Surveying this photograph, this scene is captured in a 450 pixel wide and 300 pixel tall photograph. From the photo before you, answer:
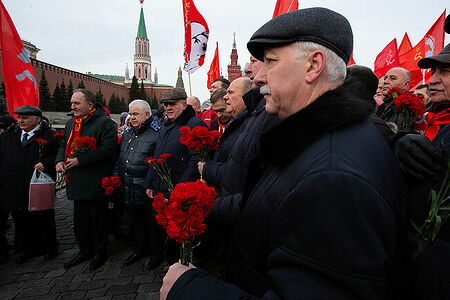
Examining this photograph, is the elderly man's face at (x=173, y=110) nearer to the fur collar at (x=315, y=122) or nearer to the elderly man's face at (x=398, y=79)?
the fur collar at (x=315, y=122)

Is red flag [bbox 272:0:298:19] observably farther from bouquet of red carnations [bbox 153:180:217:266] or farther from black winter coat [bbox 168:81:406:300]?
bouquet of red carnations [bbox 153:180:217:266]

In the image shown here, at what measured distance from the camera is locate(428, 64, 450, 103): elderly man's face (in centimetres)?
169

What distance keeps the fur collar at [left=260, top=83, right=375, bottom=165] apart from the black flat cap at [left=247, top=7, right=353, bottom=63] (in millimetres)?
173

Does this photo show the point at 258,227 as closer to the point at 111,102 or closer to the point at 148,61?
the point at 111,102

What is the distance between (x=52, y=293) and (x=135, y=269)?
1035 mm

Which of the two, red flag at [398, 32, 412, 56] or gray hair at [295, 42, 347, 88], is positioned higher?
red flag at [398, 32, 412, 56]

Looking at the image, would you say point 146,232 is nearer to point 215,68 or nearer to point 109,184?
Result: point 109,184

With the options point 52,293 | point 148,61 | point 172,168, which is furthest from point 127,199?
point 148,61

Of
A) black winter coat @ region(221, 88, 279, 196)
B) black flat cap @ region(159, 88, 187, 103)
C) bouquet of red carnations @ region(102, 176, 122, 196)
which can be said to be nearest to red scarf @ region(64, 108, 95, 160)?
bouquet of red carnations @ region(102, 176, 122, 196)

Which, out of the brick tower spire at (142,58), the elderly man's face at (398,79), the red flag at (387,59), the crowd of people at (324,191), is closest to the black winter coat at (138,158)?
the crowd of people at (324,191)

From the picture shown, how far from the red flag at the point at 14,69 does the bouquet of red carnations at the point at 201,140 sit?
3639 millimetres

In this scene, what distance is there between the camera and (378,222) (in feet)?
2.33

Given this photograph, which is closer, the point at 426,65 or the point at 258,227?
the point at 258,227

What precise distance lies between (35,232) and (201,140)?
130 inches
